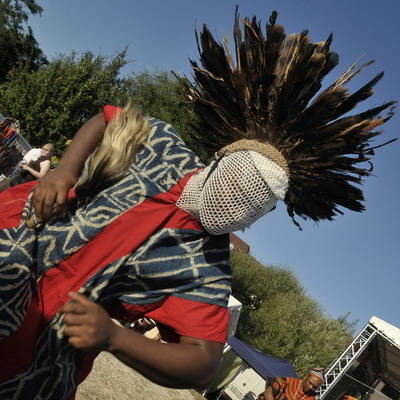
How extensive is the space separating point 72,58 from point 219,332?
18.3 meters

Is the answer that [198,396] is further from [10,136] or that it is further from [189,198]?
[189,198]

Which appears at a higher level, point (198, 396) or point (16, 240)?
point (16, 240)

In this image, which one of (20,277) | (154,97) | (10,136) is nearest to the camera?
(20,277)

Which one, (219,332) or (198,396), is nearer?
(219,332)

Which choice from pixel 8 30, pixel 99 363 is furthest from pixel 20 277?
pixel 8 30

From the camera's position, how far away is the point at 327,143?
198cm

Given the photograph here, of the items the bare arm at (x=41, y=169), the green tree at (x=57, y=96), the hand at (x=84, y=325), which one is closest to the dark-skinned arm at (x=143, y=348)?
the hand at (x=84, y=325)

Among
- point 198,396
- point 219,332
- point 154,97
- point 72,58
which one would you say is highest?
point 154,97

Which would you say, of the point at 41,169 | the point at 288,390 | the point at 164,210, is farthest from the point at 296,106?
the point at 288,390

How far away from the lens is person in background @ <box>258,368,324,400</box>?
6.53m

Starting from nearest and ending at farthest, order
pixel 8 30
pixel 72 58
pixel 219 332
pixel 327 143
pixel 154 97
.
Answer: pixel 219 332
pixel 327 143
pixel 72 58
pixel 154 97
pixel 8 30

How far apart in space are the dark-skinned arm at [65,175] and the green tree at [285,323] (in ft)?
54.9

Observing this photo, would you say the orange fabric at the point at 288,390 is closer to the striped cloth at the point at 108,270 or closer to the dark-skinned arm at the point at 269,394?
the dark-skinned arm at the point at 269,394

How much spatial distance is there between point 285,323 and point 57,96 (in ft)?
43.2
